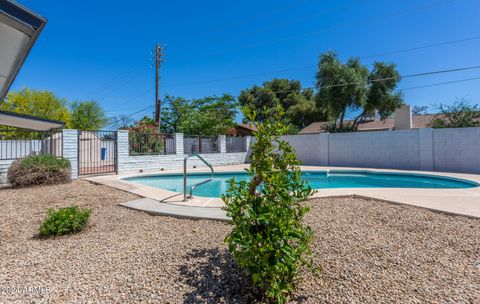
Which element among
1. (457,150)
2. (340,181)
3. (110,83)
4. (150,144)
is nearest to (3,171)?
(150,144)

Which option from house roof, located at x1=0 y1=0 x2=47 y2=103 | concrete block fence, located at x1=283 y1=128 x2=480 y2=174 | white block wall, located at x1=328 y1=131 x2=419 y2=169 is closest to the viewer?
house roof, located at x1=0 y1=0 x2=47 y2=103

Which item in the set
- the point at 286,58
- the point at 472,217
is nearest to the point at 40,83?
the point at 286,58

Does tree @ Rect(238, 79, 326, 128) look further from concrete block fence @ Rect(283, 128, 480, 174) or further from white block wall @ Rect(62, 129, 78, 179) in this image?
white block wall @ Rect(62, 129, 78, 179)

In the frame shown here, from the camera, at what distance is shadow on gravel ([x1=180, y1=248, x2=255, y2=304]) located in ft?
7.08

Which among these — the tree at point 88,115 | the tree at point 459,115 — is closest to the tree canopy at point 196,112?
the tree at point 88,115

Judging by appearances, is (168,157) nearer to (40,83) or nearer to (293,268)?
(293,268)

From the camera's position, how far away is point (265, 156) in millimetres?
2199

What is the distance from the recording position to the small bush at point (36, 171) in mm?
7188

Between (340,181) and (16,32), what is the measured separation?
35.4 feet

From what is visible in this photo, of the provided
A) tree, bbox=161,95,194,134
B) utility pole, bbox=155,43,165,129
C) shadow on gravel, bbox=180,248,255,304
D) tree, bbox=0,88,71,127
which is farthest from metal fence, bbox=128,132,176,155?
tree, bbox=0,88,71,127

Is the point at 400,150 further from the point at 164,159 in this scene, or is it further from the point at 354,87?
the point at 164,159

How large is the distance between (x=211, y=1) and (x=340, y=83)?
34.5 ft

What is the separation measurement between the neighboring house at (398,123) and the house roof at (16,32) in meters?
20.2

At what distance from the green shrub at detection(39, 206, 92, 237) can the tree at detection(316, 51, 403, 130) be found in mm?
17550
